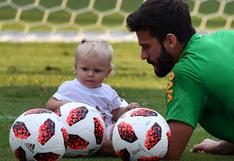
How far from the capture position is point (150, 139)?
5.07 meters

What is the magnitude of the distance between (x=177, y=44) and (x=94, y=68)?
0.74 meters

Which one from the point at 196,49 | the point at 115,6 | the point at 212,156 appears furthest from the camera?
the point at 115,6

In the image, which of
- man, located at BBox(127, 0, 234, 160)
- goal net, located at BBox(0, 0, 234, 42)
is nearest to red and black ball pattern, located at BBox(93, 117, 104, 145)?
man, located at BBox(127, 0, 234, 160)

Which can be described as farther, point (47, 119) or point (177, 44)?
point (177, 44)

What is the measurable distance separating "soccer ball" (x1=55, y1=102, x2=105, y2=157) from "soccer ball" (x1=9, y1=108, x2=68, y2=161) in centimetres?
32

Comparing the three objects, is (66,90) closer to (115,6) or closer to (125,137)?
(125,137)

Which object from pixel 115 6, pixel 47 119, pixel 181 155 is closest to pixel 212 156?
pixel 181 155

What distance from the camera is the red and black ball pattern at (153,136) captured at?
16.6 ft

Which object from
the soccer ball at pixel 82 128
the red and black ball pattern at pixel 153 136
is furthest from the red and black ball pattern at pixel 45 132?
the red and black ball pattern at pixel 153 136

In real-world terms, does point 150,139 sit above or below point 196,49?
below

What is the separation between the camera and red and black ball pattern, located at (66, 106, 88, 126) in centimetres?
542

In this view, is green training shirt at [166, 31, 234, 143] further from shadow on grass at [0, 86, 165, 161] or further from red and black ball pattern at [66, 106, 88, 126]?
shadow on grass at [0, 86, 165, 161]

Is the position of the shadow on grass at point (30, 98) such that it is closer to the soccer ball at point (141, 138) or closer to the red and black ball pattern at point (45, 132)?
the red and black ball pattern at point (45, 132)

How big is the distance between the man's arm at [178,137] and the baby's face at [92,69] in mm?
844
